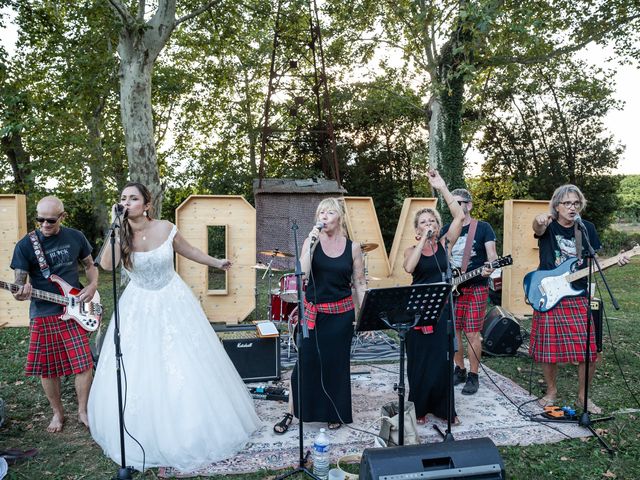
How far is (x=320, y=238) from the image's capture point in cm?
450

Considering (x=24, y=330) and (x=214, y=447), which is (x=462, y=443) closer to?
(x=214, y=447)

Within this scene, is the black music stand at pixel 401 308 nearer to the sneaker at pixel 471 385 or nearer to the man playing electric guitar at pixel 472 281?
the man playing electric guitar at pixel 472 281

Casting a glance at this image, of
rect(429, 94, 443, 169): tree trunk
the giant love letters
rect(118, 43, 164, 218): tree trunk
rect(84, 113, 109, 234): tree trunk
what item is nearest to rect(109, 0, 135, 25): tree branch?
rect(118, 43, 164, 218): tree trunk

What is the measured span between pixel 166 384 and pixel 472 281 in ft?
10.6

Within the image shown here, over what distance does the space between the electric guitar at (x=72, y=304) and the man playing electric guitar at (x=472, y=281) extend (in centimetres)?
365

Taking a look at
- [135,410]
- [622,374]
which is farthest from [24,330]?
[622,374]

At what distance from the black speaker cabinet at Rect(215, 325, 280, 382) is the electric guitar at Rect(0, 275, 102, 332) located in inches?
58.9

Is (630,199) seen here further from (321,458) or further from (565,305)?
(321,458)

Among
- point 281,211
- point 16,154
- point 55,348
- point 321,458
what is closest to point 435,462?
point 321,458

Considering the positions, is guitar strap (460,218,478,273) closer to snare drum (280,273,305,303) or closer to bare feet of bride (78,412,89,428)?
snare drum (280,273,305,303)

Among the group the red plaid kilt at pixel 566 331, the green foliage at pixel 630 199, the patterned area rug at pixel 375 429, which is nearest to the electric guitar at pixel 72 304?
the patterned area rug at pixel 375 429

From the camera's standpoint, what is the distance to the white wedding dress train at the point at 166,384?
3775mm

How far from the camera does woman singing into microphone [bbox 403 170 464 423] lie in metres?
4.47

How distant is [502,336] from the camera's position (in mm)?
6629
